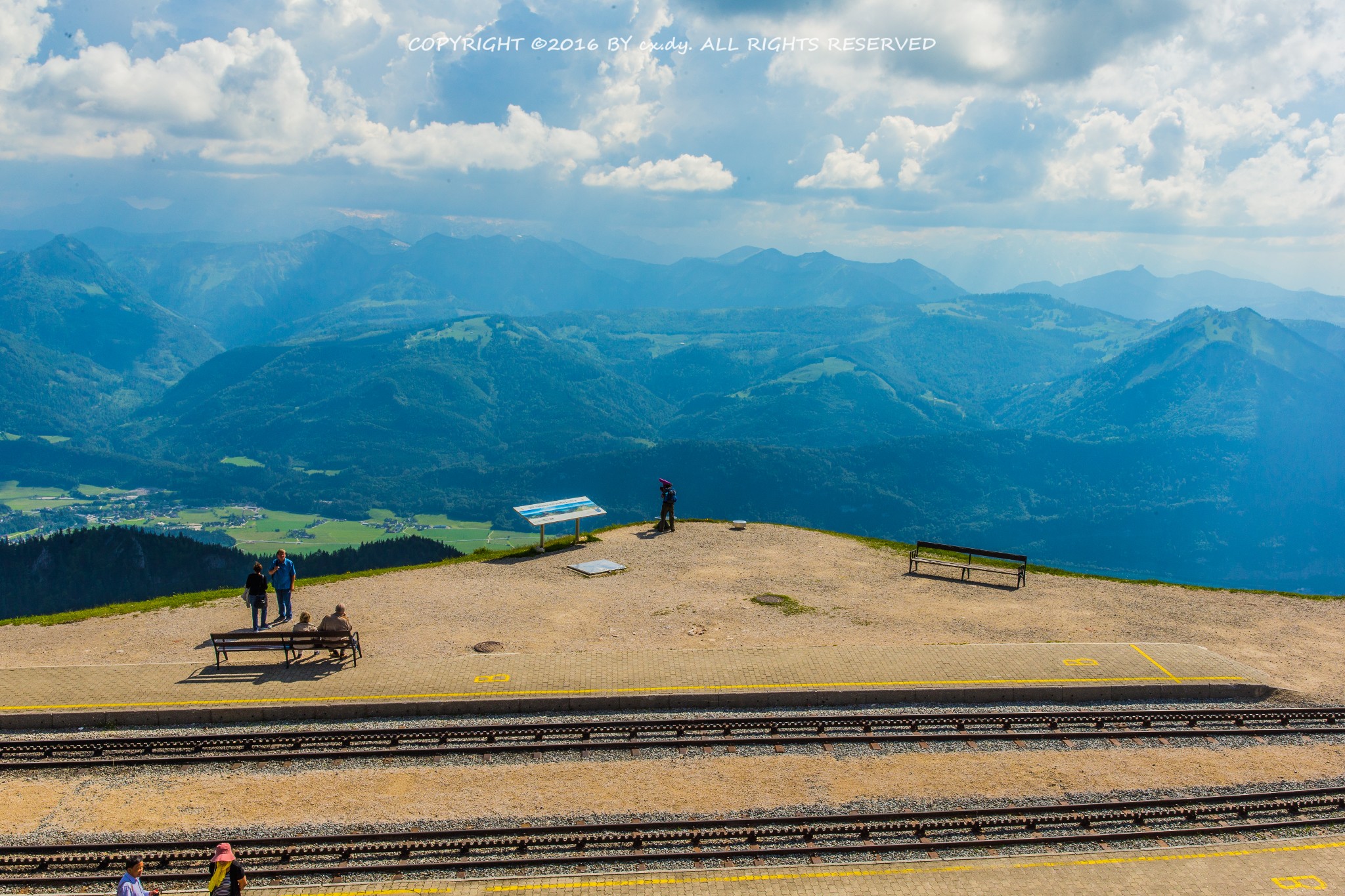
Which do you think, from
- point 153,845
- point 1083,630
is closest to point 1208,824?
point 1083,630

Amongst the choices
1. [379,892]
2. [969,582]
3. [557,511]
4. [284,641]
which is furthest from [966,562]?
[379,892]

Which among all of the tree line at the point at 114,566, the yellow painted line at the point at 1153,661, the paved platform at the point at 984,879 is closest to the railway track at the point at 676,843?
the paved platform at the point at 984,879

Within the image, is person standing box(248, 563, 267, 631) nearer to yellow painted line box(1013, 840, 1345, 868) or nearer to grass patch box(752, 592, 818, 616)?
grass patch box(752, 592, 818, 616)

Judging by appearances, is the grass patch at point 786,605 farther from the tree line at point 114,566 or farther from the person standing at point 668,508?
the tree line at point 114,566

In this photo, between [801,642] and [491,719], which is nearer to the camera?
[491,719]

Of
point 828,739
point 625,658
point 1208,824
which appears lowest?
point 1208,824

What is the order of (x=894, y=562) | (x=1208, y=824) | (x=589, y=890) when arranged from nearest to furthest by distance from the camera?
(x=589, y=890) → (x=1208, y=824) → (x=894, y=562)

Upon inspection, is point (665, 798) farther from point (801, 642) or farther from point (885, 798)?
point (801, 642)
